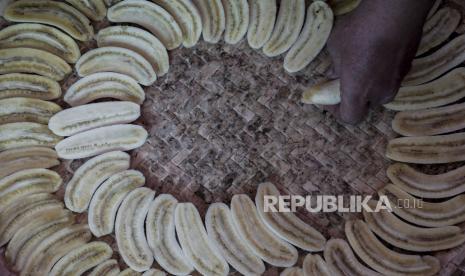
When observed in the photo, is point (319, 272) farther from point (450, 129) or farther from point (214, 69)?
point (214, 69)

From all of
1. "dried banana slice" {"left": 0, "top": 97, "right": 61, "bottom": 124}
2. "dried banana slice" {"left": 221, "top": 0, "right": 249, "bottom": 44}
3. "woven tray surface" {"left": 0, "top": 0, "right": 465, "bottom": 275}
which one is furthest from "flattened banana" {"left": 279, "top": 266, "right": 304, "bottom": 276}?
"dried banana slice" {"left": 0, "top": 97, "right": 61, "bottom": 124}

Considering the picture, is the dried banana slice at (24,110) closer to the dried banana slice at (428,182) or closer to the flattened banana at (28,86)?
the flattened banana at (28,86)

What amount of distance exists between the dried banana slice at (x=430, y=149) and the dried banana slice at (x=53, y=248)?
833mm

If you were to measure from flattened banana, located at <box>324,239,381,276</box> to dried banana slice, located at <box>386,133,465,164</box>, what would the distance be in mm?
276

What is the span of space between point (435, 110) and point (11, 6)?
3.88 feet

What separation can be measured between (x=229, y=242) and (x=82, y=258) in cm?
37

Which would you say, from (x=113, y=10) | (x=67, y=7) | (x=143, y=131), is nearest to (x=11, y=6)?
(x=67, y=7)

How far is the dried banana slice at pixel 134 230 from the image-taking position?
155 centimetres

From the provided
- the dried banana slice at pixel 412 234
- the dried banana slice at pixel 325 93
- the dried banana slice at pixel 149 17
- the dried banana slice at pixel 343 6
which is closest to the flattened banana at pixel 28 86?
the dried banana slice at pixel 149 17

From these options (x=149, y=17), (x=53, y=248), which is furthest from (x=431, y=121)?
(x=53, y=248)

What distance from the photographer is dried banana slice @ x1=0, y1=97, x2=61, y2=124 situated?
1651 millimetres

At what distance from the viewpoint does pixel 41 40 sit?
1713 mm

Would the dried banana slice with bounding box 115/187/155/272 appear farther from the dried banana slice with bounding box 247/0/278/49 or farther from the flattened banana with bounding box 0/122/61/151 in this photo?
the dried banana slice with bounding box 247/0/278/49

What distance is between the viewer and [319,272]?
5.06 ft
